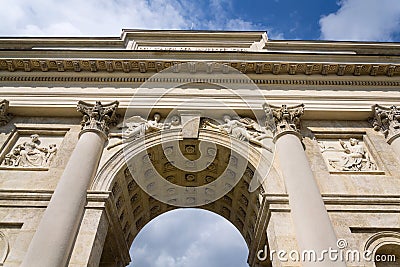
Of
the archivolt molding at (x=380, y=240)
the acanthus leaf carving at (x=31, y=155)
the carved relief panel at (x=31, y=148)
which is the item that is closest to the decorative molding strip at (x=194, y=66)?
the carved relief panel at (x=31, y=148)

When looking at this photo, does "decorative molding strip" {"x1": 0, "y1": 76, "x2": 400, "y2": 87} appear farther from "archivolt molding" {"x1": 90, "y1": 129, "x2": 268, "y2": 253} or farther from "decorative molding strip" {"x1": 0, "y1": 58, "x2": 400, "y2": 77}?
"archivolt molding" {"x1": 90, "y1": 129, "x2": 268, "y2": 253}

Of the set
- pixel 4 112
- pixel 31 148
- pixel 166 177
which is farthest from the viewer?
pixel 166 177

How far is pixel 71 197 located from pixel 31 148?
427 centimetres

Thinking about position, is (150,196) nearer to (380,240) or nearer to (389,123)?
(380,240)

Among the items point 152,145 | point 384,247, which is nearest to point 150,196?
point 152,145

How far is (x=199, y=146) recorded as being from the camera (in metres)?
14.4

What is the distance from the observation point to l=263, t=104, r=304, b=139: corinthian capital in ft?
44.8

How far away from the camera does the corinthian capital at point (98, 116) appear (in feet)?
44.9

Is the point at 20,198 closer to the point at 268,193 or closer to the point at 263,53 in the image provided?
the point at 268,193

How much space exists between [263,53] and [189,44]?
5.57 meters

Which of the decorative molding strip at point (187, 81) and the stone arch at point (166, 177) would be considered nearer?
the stone arch at point (166, 177)

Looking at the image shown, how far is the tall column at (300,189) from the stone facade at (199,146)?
46mm

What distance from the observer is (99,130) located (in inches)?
531

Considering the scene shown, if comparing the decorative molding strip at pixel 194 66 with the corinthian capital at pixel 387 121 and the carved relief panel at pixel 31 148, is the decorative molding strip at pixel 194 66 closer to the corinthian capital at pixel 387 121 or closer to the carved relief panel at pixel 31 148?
the corinthian capital at pixel 387 121
